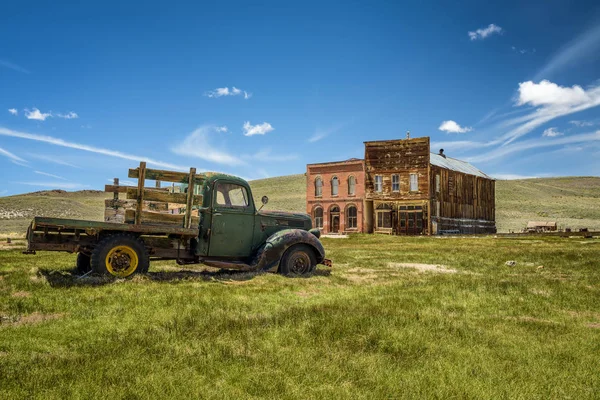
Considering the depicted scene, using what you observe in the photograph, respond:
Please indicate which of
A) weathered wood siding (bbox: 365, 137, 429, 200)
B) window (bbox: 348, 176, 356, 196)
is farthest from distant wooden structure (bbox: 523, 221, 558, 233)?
window (bbox: 348, 176, 356, 196)

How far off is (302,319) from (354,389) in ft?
7.34

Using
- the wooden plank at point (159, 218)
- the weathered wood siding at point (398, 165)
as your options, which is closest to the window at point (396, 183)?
the weathered wood siding at point (398, 165)

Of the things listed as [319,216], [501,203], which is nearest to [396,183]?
[319,216]

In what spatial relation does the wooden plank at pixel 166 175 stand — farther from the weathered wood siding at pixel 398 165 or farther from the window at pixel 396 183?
→ the window at pixel 396 183

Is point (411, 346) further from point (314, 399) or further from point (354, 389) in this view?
point (314, 399)

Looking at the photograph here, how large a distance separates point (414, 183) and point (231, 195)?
30997 millimetres

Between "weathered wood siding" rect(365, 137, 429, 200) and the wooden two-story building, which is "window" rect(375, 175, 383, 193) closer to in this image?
the wooden two-story building

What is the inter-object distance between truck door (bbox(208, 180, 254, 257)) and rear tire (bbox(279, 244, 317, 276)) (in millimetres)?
887

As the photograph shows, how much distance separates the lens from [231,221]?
981 cm

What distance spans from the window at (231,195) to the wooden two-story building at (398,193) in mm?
30007

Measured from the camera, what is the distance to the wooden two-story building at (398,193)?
3822 centimetres

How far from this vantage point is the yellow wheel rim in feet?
28.1

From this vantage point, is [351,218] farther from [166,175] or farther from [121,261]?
[121,261]

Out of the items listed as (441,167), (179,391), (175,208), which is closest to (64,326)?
(179,391)
